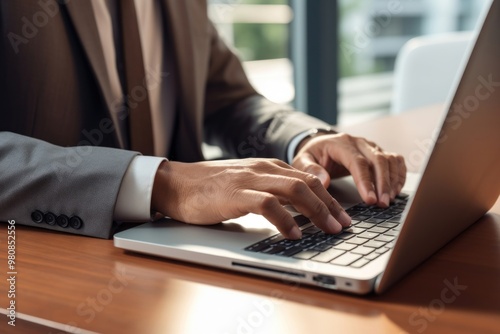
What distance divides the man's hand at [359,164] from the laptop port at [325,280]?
11.4 inches

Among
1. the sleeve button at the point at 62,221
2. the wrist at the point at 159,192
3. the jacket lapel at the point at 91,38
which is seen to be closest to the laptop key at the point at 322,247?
the wrist at the point at 159,192

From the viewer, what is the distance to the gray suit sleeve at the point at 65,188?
0.85 m

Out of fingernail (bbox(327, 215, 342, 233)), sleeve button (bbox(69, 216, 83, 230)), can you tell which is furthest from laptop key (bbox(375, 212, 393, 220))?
sleeve button (bbox(69, 216, 83, 230))

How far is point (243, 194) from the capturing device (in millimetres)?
778

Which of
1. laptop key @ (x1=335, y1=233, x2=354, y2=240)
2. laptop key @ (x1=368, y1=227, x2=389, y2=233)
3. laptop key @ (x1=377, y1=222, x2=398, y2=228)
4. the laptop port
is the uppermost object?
the laptop port

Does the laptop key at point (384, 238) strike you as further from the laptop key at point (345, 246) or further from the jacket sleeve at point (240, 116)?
A: the jacket sleeve at point (240, 116)

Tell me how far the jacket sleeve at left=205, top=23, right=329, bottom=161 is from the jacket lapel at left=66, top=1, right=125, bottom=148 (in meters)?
0.33

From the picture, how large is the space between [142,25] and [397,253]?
3.31 ft

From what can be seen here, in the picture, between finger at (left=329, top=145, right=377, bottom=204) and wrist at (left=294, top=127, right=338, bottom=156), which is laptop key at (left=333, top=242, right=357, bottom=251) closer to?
finger at (left=329, top=145, right=377, bottom=204)

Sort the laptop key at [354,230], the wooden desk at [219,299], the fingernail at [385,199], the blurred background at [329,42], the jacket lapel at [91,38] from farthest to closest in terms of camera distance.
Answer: the blurred background at [329,42], the jacket lapel at [91,38], the fingernail at [385,199], the laptop key at [354,230], the wooden desk at [219,299]

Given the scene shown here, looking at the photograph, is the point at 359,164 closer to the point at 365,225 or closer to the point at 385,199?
the point at 385,199

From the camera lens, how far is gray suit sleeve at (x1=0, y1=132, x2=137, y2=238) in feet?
2.77

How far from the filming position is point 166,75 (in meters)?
1.53

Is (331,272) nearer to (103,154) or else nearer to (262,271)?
(262,271)
